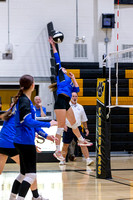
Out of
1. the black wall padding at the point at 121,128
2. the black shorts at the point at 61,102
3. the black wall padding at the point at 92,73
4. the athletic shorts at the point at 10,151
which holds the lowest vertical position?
the black wall padding at the point at 121,128

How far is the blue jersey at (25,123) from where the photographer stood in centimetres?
425

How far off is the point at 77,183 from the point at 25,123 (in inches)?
116

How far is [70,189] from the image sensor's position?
20.7ft

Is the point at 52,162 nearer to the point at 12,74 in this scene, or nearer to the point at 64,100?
the point at 64,100

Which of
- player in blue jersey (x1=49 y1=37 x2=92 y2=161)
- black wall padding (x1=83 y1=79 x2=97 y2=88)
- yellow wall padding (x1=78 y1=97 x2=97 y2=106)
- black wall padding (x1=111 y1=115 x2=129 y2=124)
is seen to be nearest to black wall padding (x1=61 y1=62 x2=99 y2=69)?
black wall padding (x1=83 y1=79 x2=97 y2=88)

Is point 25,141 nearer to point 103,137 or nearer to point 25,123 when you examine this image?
point 25,123

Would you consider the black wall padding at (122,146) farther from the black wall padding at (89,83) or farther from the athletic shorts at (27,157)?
the athletic shorts at (27,157)

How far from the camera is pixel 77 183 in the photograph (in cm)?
691

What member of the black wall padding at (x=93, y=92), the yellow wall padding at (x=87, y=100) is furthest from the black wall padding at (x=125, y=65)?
the yellow wall padding at (x=87, y=100)

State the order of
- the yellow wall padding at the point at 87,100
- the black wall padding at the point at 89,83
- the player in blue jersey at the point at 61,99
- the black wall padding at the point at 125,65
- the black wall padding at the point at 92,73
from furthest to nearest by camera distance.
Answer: the black wall padding at the point at 125,65 < the black wall padding at the point at 92,73 < the black wall padding at the point at 89,83 < the yellow wall padding at the point at 87,100 < the player in blue jersey at the point at 61,99

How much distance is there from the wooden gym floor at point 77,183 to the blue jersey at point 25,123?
1.45 m

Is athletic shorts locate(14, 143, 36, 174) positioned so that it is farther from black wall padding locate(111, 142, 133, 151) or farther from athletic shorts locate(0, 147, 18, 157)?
black wall padding locate(111, 142, 133, 151)

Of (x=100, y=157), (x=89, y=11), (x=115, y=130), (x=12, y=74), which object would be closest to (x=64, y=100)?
(x=100, y=157)

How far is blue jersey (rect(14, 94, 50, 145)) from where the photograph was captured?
4.25 meters
